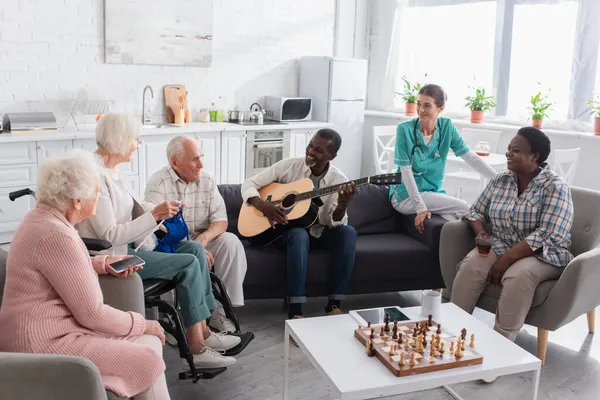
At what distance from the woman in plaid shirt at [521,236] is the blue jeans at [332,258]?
1.85 ft

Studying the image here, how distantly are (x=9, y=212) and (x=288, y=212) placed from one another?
95.5 inches

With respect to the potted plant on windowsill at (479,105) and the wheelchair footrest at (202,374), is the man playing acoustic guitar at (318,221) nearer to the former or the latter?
the wheelchair footrest at (202,374)

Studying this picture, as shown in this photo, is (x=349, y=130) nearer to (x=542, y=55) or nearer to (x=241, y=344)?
(x=542, y=55)

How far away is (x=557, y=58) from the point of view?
597 centimetres

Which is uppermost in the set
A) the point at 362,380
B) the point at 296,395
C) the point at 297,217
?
the point at 297,217

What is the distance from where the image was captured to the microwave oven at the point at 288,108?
6285 mm

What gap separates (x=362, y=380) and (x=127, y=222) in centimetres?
121

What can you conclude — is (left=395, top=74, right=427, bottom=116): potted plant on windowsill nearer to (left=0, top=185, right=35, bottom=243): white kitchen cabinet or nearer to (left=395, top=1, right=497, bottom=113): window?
(left=395, top=1, right=497, bottom=113): window

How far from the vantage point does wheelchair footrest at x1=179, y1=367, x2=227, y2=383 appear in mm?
2674

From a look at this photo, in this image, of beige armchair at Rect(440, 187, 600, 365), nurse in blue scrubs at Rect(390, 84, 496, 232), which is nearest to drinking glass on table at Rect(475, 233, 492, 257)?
beige armchair at Rect(440, 187, 600, 365)

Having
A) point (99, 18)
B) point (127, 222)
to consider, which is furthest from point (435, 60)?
point (127, 222)

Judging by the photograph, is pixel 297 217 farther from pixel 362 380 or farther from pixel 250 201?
pixel 362 380

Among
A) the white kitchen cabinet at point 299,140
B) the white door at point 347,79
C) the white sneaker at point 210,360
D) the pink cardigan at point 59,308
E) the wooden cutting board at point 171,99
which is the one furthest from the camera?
the white door at point 347,79

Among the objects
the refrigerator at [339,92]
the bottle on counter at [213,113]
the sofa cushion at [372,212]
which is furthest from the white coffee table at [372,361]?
the refrigerator at [339,92]
